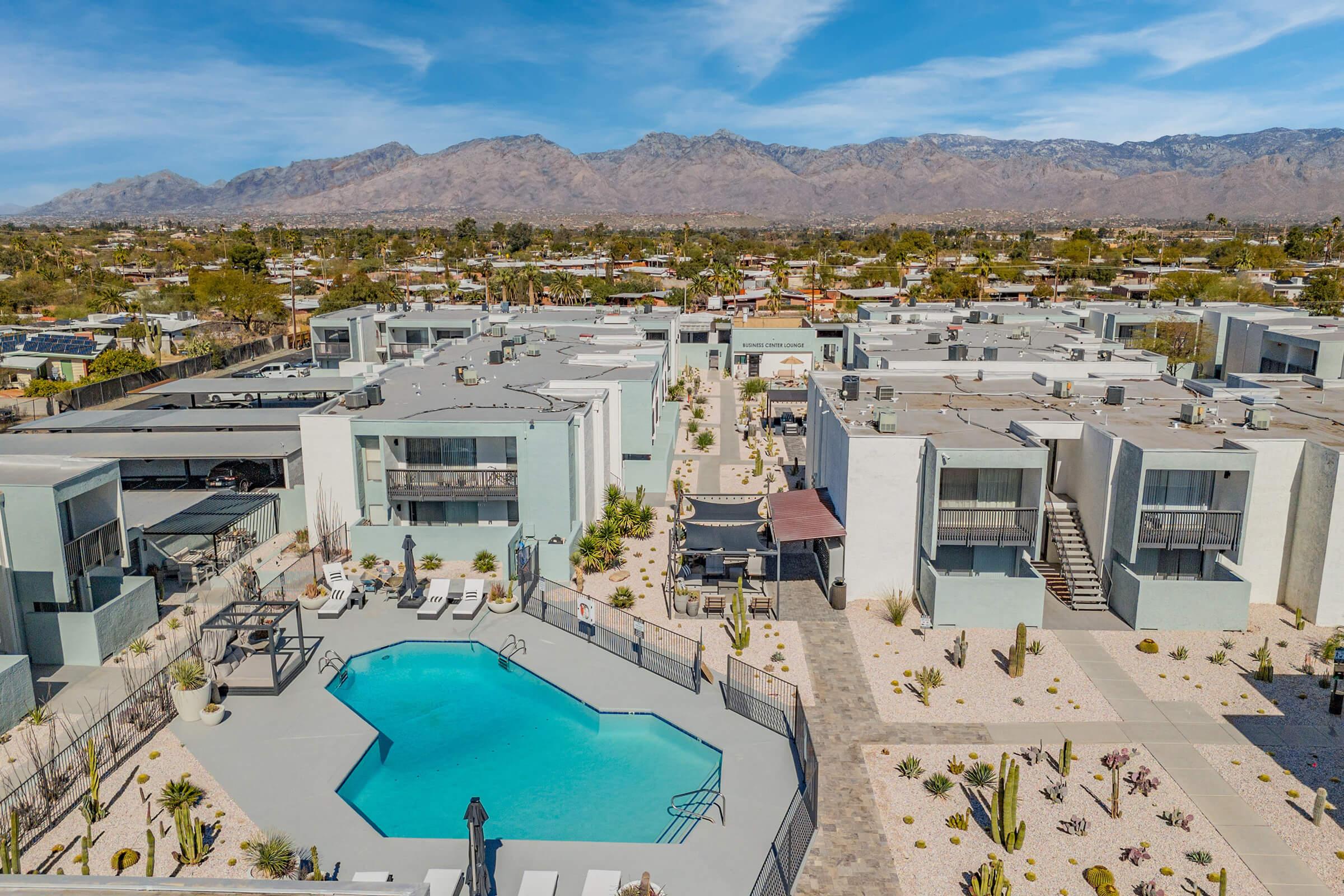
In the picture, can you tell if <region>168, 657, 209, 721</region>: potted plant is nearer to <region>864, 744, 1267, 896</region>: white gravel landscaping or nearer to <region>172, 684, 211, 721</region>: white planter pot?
<region>172, 684, 211, 721</region>: white planter pot

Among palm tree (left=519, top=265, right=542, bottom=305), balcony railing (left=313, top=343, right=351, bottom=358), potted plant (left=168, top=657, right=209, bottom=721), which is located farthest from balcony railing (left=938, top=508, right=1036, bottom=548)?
palm tree (left=519, top=265, right=542, bottom=305)

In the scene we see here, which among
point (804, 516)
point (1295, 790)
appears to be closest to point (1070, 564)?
point (804, 516)

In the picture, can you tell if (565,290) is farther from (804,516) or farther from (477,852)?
(477,852)

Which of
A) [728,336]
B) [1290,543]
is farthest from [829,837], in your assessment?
[728,336]

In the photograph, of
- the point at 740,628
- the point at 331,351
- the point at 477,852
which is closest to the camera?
the point at 477,852

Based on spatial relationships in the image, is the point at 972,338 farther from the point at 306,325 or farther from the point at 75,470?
the point at 306,325

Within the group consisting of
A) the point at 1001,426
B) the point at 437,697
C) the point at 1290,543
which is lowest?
the point at 437,697
